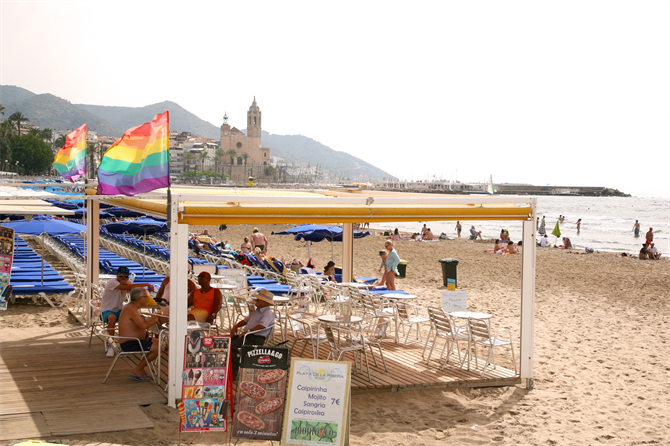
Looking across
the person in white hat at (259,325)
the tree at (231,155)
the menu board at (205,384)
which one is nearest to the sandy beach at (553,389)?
the menu board at (205,384)

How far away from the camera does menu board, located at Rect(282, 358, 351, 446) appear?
3947 mm

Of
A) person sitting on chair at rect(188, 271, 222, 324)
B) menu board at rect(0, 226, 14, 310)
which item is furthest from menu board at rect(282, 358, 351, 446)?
menu board at rect(0, 226, 14, 310)

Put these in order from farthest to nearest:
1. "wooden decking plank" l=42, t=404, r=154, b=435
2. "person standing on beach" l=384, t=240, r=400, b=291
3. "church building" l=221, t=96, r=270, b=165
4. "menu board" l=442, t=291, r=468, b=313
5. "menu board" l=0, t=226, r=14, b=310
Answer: "church building" l=221, t=96, r=270, b=165 → "person standing on beach" l=384, t=240, r=400, b=291 → "menu board" l=442, t=291, r=468, b=313 → "menu board" l=0, t=226, r=14, b=310 → "wooden decking plank" l=42, t=404, r=154, b=435

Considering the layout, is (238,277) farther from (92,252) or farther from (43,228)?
(43,228)

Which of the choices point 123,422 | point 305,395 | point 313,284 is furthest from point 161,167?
point 313,284

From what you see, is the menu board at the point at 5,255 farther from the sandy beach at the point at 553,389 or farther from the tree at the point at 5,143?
the tree at the point at 5,143

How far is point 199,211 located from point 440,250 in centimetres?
1960

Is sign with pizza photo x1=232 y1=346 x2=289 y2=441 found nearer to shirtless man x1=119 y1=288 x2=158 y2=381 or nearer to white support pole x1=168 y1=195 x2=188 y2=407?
white support pole x1=168 y1=195 x2=188 y2=407

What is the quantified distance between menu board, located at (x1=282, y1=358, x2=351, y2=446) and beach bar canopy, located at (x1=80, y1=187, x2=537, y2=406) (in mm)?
1403

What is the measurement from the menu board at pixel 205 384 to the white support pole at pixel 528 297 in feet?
10.9

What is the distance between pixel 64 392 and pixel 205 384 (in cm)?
178

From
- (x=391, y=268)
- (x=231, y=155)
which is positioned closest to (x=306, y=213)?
(x=391, y=268)

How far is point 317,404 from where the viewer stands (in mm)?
3992

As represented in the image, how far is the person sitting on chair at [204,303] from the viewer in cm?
639
